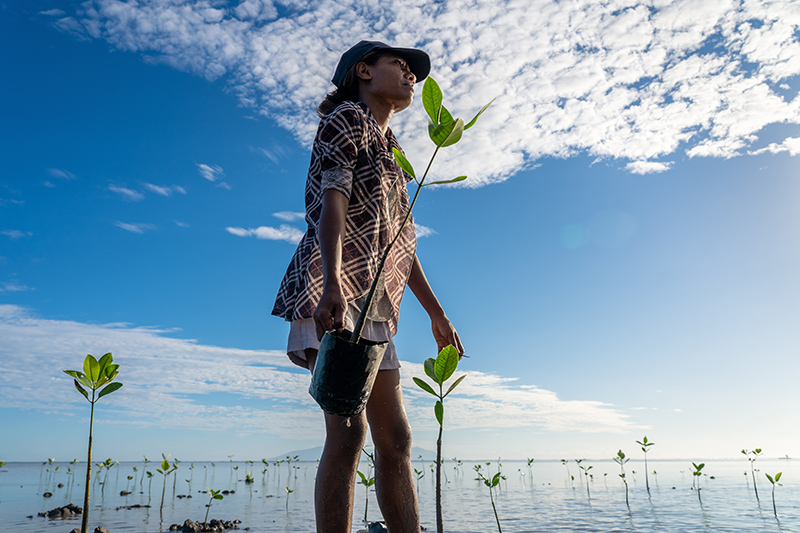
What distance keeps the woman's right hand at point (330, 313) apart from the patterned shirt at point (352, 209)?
0.93 ft

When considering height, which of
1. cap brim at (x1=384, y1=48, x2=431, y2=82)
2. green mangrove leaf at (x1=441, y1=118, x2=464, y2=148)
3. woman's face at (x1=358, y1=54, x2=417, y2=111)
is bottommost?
green mangrove leaf at (x1=441, y1=118, x2=464, y2=148)

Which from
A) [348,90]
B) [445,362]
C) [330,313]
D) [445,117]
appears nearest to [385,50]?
[348,90]

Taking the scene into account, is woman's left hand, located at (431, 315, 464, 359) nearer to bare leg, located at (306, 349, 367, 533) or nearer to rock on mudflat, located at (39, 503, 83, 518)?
bare leg, located at (306, 349, 367, 533)

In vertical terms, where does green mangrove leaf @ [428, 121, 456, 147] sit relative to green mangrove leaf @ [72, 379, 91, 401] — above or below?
above

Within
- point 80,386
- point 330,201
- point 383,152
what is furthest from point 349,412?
point 80,386

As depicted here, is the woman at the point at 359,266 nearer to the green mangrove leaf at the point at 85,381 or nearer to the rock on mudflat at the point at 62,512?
the green mangrove leaf at the point at 85,381

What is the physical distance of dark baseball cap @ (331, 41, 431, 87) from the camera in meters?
1.95

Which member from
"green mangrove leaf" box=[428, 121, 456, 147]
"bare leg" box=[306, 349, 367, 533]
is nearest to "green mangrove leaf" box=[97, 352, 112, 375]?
"bare leg" box=[306, 349, 367, 533]

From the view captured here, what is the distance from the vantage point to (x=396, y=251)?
6.36ft

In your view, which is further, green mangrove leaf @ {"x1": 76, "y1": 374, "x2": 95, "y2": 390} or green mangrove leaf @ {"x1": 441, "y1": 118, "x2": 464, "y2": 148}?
green mangrove leaf @ {"x1": 76, "y1": 374, "x2": 95, "y2": 390}

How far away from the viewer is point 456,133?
999mm

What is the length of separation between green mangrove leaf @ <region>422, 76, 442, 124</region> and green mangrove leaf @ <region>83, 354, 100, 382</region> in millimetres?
1676

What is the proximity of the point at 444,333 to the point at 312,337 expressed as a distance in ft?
2.28

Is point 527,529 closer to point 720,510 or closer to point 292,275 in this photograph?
point 720,510
